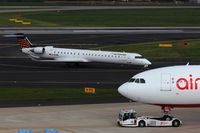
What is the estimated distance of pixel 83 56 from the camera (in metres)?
76.9

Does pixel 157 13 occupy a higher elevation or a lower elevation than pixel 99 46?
higher

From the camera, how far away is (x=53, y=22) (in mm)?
141125

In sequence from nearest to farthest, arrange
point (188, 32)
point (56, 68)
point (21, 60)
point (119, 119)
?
1. point (119, 119)
2. point (56, 68)
3. point (21, 60)
4. point (188, 32)

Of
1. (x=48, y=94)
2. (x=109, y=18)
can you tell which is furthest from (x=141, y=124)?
(x=109, y=18)

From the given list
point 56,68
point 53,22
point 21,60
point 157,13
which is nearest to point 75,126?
point 56,68

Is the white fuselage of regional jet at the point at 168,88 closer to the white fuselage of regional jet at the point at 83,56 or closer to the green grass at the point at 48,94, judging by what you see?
the green grass at the point at 48,94

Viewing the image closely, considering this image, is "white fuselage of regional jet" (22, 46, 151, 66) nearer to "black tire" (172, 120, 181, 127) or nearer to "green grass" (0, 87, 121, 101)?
"green grass" (0, 87, 121, 101)

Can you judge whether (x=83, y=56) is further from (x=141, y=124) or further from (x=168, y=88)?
(x=168, y=88)

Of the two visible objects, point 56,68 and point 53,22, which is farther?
point 53,22

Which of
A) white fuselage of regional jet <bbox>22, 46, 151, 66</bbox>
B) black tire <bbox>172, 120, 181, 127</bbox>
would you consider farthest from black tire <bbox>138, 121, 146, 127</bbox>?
white fuselage of regional jet <bbox>22, 46, 151, 66</bbox>

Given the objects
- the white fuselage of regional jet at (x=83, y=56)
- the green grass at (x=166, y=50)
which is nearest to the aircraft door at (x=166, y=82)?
the white fuselage of regional jet at (x=83, y=56)

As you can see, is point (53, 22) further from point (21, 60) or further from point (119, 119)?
point (119, 119)

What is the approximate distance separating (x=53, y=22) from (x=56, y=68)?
221 feet

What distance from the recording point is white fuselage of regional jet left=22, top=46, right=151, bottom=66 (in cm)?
7469
